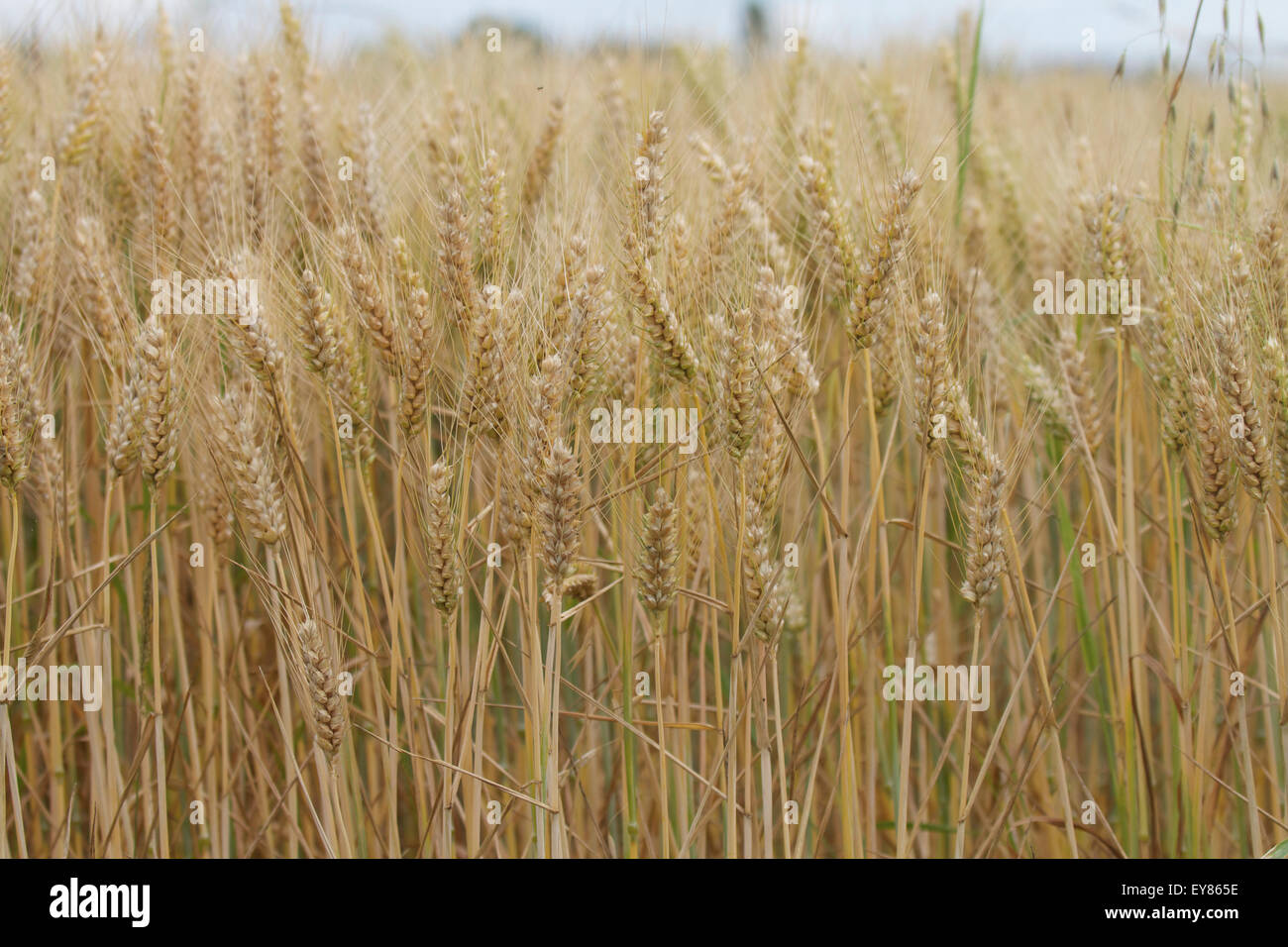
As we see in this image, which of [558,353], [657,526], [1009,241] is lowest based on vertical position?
[657,526]

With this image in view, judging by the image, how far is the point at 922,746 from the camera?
6.02 ft

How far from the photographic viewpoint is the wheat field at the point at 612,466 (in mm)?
1428

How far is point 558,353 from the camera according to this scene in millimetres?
1375

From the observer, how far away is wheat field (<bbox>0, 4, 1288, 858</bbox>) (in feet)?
4.68

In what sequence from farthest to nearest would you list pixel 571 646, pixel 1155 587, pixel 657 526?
pixel 1155 587
pixel 571 646
pixel 657 526

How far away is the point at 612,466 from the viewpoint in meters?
1.65

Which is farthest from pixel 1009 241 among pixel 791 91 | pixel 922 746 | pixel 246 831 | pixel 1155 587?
pixel 246 831

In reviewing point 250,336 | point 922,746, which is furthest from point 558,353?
point 922,746

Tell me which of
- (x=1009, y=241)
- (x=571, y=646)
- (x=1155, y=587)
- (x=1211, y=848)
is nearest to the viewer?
(x=1211, y=848)

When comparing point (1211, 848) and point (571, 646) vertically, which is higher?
point (571, 646)

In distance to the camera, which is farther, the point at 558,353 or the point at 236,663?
the point at 236,663
